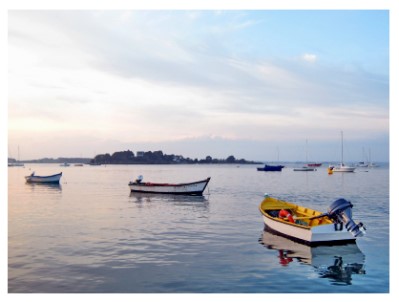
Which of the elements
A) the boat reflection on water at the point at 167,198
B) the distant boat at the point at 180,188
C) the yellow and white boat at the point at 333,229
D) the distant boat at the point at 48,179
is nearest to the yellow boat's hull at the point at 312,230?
the yellow and white boat at the point at 333,229

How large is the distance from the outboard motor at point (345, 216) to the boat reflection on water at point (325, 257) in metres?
0.61

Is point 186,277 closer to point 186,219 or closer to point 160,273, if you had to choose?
point 160,273

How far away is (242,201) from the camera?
28078 millimetres

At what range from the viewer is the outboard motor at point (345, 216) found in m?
13.6

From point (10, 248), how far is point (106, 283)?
17.5 ft

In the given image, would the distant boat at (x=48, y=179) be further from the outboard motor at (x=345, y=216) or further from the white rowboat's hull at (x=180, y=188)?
the outboard motor at (x=345, y=216)

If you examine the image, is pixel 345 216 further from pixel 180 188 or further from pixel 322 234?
pixel 180 188

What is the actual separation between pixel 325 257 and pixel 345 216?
6.18ft

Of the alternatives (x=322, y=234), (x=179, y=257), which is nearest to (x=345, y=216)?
(x=322, y=234)

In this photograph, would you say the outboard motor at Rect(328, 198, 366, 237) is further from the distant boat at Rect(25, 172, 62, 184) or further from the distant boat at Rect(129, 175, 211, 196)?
the distant boat at Rect(25, 172, 62, 184)

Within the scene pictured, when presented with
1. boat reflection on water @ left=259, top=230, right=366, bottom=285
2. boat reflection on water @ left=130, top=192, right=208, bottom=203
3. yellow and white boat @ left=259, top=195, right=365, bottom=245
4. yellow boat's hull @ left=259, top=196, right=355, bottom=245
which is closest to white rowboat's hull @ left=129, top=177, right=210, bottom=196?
boat reflection on water @ left=130, top=192, right=208, bottom=203

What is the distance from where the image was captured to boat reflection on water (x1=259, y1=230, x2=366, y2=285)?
10.9m

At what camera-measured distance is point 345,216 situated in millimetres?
13852
